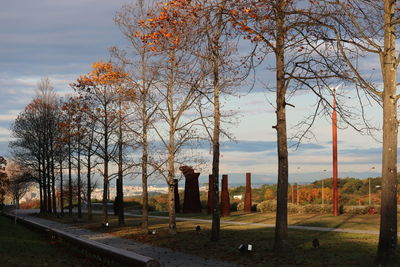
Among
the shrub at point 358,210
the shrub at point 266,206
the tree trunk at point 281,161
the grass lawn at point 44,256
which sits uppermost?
the tree trunk at point 281,161

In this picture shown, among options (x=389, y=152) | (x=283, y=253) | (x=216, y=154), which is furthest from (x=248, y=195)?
(x=389, y=152)

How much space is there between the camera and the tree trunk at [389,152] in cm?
1322

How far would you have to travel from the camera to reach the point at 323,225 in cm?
2767

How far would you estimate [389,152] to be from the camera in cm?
1341

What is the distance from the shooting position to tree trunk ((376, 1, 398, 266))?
1322 cm

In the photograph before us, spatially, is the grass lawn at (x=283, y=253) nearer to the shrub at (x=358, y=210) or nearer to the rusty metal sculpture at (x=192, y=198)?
the shrub at (x=358, y=210)

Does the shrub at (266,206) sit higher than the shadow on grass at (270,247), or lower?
lower

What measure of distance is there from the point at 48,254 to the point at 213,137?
305 inches

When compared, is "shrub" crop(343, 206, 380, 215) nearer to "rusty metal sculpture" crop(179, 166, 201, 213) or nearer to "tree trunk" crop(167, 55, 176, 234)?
"rusty metal sculpture" crop(179, 166, 201, 213)

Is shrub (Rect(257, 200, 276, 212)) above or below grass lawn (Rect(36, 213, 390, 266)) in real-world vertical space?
below

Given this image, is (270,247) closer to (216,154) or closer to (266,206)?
(216,154)

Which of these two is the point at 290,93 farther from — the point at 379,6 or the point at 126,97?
the point at 126,97

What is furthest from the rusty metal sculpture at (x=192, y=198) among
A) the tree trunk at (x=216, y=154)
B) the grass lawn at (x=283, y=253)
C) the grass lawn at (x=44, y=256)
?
the tree trunk at (x=216, y=154)

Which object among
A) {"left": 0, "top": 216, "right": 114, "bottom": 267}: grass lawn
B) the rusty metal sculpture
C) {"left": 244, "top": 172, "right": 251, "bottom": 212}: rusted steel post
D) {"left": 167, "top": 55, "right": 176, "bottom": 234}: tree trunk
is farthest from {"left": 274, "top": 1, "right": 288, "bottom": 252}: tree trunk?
the rusty metal sculpture
